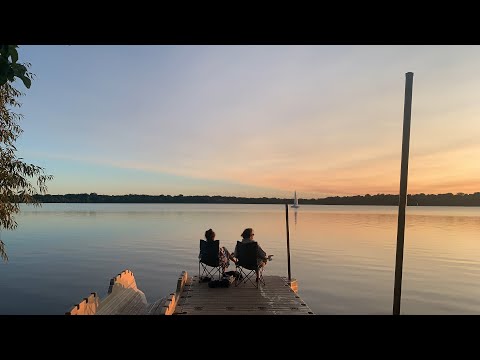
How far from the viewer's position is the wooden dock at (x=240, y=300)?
5.97 m

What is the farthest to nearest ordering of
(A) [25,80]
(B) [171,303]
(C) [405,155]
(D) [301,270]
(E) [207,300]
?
(D) [301,270] → (E) [207,300] → (B) [171,303] → (C) [405,155] → (A) [25,80]

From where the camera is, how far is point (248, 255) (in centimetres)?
778

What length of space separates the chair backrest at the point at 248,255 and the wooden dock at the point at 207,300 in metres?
0.48

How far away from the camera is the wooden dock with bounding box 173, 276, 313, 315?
19.6 ft

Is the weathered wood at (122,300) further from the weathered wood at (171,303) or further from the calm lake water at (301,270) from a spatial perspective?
the calm lake water at (301,270)

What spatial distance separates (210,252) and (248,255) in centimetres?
86

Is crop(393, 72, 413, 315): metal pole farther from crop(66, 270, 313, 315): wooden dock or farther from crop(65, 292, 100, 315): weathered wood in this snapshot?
crop(65, 292, 100, 315): weathered wood

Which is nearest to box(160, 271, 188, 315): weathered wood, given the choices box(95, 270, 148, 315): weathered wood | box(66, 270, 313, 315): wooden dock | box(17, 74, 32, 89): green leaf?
box(66, 270, 313, 315): wooden dock

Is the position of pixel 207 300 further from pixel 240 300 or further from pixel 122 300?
pixel 122 300

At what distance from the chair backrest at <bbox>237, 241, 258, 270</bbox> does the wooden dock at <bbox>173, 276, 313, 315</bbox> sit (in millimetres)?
477

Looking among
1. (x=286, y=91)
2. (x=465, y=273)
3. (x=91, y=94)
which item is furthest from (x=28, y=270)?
(x=465, y=273)

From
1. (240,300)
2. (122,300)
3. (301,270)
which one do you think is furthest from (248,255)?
(301,270)
